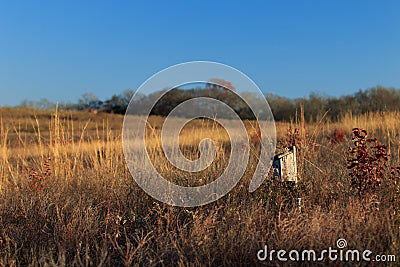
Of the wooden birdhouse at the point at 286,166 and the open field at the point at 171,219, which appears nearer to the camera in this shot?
the open field at the point at 171,219

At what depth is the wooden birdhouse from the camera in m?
3.69

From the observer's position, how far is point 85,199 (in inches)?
176

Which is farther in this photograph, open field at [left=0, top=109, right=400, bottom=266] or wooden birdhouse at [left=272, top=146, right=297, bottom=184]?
wooden birdhouse at [left=272, top=146, right=297, bottom=184]

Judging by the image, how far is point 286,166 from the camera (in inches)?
148

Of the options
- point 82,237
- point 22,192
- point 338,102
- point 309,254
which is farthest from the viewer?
point 338,102

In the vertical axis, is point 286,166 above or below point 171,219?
above

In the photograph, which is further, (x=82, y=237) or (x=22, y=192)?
(x=22, y=192)

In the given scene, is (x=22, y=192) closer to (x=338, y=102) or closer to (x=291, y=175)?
(x=291, y=175)

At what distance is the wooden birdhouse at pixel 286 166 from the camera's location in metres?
3.69

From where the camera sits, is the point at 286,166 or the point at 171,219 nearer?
the point at 171,219

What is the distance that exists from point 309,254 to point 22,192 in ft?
12.0

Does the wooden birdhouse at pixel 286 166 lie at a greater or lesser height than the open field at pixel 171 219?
greater

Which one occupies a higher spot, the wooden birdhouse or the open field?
the wooden birdhouse

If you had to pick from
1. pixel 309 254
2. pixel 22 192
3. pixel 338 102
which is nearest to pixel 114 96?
pixel 338 102
